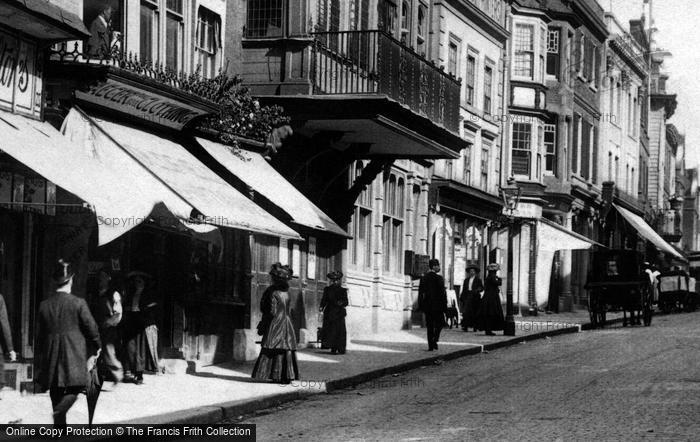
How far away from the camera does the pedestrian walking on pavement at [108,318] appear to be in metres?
17.0

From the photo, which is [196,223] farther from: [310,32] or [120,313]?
[310,32]

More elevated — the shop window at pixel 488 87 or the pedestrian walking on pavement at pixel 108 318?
the shop window at pixel 488 87

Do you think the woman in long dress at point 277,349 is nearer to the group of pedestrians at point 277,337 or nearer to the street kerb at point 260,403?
the group of pedestrians at point 277,337

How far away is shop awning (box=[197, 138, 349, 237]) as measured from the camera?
2044cm

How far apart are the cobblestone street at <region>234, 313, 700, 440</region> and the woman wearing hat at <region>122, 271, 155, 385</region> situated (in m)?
2.36

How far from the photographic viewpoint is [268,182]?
2145 cm

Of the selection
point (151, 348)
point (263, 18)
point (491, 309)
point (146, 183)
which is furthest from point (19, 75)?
point (491, 309)

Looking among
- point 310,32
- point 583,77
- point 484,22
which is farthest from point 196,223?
point 583,77

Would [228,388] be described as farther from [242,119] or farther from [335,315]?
[335,315]

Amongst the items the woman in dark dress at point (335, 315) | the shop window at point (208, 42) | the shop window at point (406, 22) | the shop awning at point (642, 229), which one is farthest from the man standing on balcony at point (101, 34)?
the shop awning at point (642, 229)

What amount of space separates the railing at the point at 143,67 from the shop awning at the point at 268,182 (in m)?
0.82

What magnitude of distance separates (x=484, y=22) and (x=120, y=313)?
24913 mm

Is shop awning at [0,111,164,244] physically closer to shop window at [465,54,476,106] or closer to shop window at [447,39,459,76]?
shop window at [447,39,459,76]

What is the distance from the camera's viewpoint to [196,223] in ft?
53.0
